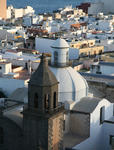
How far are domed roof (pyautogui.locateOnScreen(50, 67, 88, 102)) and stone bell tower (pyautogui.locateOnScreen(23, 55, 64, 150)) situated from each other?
305cm

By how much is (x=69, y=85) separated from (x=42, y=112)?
368cm

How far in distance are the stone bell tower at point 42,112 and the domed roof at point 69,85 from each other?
305 cm

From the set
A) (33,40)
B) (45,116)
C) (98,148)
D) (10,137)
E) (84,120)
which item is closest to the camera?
(45,116)

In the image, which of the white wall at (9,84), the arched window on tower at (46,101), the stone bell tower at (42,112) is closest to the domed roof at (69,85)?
the stone bell tower at (42,112)

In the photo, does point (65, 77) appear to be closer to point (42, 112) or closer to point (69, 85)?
point (69, 85)

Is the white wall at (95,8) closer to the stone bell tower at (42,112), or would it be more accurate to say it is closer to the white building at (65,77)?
the white building at (65,77)

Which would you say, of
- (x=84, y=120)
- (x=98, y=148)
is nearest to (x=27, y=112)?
(x=84, y=120)

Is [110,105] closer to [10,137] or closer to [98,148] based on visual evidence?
[98,148]

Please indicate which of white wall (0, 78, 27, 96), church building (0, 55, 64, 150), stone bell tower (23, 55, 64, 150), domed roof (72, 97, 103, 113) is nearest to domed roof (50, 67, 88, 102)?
domed roof (72, 97, 103, 113)

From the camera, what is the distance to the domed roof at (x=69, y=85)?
15.5 m

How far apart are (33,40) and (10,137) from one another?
2554 cm

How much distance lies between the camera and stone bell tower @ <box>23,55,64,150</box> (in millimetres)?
12023

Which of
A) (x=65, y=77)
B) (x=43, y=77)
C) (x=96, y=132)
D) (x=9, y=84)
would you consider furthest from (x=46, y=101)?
(x=9, y=84)

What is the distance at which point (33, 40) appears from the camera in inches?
1505
